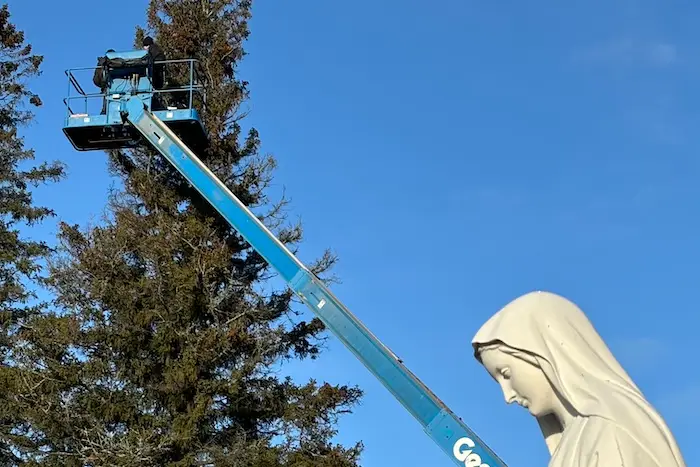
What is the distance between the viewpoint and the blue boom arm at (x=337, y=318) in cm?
1298

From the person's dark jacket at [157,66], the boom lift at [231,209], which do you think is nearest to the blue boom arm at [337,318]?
the boom lift at [231,209]

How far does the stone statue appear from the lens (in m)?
2.02

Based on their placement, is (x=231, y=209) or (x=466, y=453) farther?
(x=231, y=209)

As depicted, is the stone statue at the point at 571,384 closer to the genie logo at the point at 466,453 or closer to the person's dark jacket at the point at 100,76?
the genie logo at the point at 466,453

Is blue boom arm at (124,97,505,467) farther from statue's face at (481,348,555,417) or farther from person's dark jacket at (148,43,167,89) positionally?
statue's face at (481,348,555,417)

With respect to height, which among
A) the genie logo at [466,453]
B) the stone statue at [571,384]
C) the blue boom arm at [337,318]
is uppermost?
the blue boom arm at [337,318]

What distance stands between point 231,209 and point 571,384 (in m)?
15.9

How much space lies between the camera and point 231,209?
1786cm

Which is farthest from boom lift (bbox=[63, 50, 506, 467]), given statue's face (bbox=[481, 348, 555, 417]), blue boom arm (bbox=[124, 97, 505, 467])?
statue's face (bbox=[481, 348, 555, 417])

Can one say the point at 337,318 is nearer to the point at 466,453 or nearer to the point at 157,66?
the point at 466,453

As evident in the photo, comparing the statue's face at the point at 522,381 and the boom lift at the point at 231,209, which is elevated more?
the boom lift at the point at 231,209

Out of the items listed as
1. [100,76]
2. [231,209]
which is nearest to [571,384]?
[231,209]

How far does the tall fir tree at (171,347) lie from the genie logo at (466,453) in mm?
7039

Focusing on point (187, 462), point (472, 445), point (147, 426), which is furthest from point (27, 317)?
point (472, 445)
